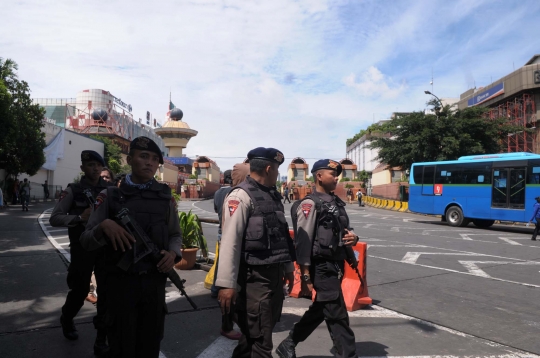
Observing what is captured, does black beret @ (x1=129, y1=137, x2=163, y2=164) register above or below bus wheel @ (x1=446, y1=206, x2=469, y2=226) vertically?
above

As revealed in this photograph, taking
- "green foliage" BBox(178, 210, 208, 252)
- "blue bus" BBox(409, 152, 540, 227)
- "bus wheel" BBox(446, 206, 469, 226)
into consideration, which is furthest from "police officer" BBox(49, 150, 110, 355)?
"bus wheel" BBox(446, 206, 469, 226)

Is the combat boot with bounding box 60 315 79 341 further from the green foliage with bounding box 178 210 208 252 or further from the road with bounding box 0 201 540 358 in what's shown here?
the green foliage with bounding box 178 210 208 252

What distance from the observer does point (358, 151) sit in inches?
2621

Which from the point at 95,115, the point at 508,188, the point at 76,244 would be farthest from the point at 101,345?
the point at 95,115

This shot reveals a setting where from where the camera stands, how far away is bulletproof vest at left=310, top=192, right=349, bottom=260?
11.7ft

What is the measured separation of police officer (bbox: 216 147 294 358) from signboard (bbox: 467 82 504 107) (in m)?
42.0

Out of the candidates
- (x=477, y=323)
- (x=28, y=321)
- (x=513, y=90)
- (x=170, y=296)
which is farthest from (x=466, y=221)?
(x=513, y=90)

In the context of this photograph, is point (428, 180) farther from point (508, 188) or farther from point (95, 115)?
point (95, 115)

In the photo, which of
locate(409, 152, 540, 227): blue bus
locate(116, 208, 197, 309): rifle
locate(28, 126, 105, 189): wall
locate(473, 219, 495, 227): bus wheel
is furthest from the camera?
locate(28, 126, 105, 189): wall

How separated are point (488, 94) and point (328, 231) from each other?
43685 mm

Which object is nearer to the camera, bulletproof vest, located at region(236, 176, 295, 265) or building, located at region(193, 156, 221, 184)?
bulletproof vest, located at region(236, 176, 295, 265)

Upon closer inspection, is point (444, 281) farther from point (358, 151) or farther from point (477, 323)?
point (358, 151)

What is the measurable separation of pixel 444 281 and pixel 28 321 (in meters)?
6.31

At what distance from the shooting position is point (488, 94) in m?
41.0
